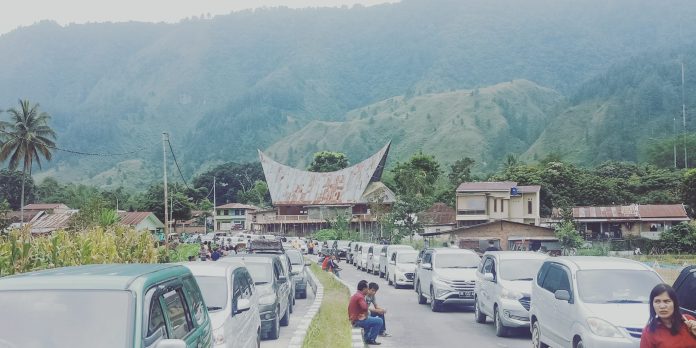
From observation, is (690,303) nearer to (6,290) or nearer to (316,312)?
(6,290)

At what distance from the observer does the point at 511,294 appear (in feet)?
53.4

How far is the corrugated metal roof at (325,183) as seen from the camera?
115500 mm

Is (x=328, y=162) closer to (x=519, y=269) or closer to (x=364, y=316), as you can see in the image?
(x=519, y=269)

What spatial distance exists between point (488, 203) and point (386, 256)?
134 feet

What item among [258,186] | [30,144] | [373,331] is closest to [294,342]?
[373,331]

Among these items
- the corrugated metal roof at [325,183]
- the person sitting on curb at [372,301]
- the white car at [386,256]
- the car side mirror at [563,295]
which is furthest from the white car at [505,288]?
the corrugated metal roof at [325,183]

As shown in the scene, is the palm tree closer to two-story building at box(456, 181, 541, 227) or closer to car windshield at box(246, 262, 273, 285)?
two-story building at box(456, 181, 541, 227)

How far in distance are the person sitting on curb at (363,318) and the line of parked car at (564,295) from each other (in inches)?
115

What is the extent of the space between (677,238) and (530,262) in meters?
46.2

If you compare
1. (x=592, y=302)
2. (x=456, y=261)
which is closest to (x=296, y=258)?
(x=456, y=261)

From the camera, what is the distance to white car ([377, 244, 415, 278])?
3546 cm

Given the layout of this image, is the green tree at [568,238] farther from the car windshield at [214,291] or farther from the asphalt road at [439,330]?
the car windshield at [214,291]

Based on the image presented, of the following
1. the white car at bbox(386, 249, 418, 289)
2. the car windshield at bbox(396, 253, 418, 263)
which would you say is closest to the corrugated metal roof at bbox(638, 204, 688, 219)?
the white car at bbox(386, 249, 418, 289)

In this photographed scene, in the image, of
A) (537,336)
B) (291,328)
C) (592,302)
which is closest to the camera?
(592,302)
